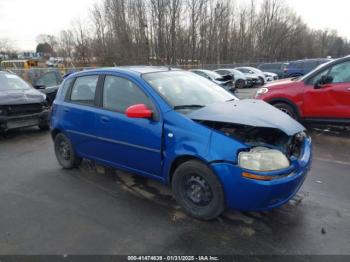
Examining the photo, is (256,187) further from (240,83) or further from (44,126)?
(240,83)

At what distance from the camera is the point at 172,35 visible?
4012 cm

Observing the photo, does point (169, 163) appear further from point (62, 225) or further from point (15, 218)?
point (15, 218)

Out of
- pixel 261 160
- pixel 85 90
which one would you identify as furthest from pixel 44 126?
pixel 261 160

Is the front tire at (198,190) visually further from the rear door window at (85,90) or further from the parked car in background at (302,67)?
the parked car in background at (302,67)

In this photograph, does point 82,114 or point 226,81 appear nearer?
point 82,114

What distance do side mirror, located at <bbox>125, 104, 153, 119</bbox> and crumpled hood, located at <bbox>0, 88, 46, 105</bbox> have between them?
540cm

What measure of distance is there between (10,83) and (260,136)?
7.83 m

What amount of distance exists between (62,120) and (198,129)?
278 cm

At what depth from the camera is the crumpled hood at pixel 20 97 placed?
25.3 ft

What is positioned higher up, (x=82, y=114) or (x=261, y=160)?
(x=82, y=114)

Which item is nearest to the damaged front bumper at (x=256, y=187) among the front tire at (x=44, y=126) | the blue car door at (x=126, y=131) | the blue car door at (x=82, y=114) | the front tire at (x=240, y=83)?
the blue car door at (x=126, y=131)

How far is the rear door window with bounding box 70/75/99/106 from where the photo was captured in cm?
463

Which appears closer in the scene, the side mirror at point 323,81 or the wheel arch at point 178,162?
the wheel arch at point 178,162

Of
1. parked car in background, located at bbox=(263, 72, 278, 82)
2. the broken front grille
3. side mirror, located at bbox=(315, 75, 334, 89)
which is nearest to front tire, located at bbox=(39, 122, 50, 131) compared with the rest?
the broken front grille
